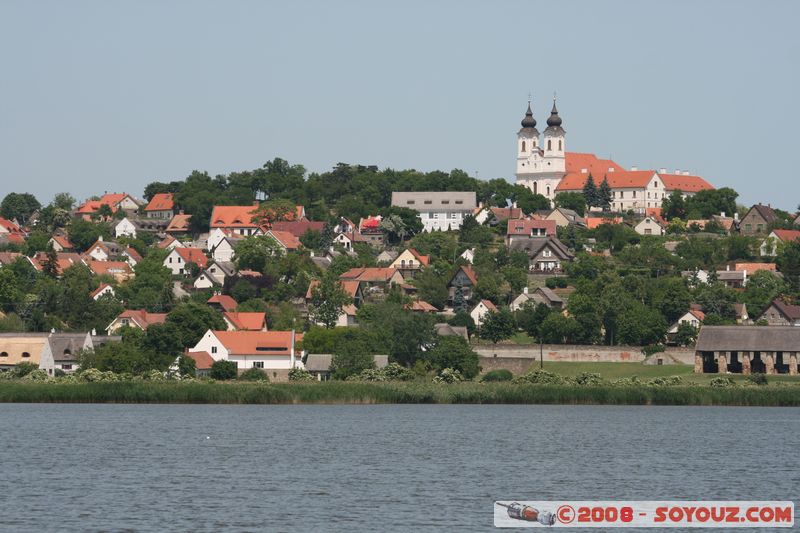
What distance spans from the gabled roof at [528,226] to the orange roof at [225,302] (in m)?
38.1

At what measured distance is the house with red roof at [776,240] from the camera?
13425 centimetres

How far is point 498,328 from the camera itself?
99.6m

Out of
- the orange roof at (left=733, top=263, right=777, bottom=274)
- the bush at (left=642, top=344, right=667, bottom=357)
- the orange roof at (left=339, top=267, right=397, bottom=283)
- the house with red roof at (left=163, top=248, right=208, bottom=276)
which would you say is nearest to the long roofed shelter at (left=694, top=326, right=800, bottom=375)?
the bush at (left=642, top=344, right=667, bottom=357)

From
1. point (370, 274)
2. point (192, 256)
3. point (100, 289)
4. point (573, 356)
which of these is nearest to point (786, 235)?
point (370, 274)

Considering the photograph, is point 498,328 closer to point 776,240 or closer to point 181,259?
point 181,259

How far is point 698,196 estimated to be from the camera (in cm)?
16262

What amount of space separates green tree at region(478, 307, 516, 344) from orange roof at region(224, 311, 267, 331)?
15283 millimetres

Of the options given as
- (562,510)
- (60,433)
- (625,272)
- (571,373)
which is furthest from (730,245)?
(562,510)

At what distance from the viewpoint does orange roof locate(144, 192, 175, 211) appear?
16725 cm

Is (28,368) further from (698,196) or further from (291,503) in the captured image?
(698,196)

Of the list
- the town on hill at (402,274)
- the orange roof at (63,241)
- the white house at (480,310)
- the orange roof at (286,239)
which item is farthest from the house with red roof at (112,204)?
the white house at (480,310)

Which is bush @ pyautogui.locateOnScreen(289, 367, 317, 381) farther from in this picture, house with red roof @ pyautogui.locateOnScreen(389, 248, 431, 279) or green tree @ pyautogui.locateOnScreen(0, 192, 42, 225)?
green tree @ pyautogui.locateOnScreen(0, 192, 42, 225)

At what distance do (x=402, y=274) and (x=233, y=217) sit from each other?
33.3 m

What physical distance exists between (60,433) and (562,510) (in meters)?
25.6
